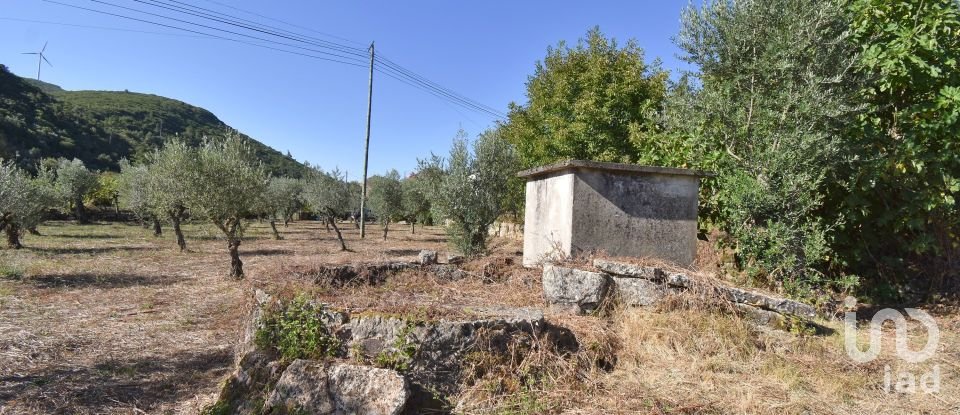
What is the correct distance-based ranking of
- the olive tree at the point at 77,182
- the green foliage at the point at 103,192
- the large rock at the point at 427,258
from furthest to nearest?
the green foliage at the point at 103,192
the olive tree at the point at 77,182
the large rock at the point at 427,258

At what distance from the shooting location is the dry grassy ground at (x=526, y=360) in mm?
3830

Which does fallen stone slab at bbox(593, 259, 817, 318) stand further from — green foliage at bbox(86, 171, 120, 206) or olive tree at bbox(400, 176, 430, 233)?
green foliage at bbox(86, 171, 120, 206)

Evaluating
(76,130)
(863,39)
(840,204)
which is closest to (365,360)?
(840,204)

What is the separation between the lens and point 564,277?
5.27 meters

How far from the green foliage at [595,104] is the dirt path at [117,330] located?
735cm

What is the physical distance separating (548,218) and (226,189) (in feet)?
31.1

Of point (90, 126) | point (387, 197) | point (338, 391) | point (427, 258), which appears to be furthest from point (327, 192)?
point (90, 126)

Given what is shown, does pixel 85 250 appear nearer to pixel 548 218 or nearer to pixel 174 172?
pixel 174 172

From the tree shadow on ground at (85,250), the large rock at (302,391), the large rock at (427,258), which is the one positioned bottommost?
the tree shadow on ground at (85,250)

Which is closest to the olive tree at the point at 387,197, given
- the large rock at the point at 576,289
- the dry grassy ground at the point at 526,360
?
the dry grassy ground at the point at 526,360

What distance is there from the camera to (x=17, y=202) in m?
14.7

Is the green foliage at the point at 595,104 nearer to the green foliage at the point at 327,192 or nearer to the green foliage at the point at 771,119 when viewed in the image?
the green foliage at the point at 771,119

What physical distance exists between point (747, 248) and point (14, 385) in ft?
28.8

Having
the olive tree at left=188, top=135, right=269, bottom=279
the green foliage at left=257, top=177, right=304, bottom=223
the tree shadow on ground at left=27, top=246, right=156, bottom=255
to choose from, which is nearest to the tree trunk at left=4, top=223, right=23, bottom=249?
the tree shadow on ground at left=27, top=246, right=156, bottom=255
